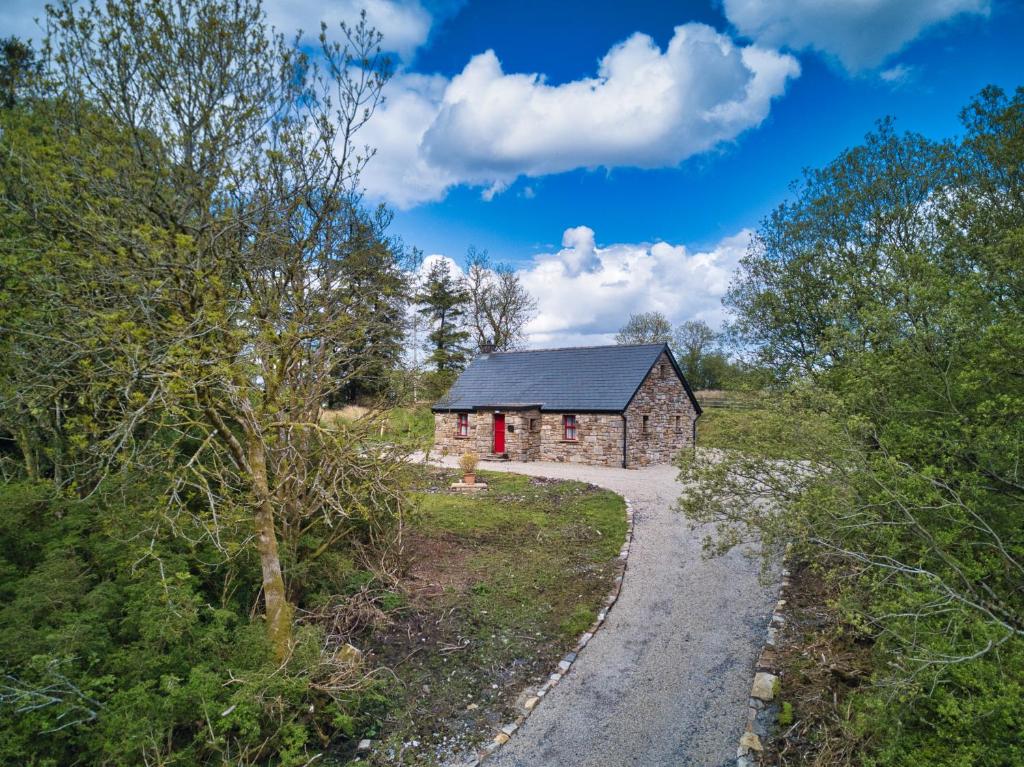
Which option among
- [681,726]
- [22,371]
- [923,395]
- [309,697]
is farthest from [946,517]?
[22,371]

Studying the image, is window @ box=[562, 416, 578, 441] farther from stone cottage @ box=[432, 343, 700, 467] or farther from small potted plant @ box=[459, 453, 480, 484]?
small potted plant @ box=[459, 453, 480, 484]

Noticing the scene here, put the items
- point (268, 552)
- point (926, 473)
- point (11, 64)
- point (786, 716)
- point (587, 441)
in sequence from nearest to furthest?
point (926, 473) → point (786, 716) → point (268, 552) → point (11, 64) → point (587, 441)

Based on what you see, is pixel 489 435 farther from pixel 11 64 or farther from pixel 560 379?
pixel 11 64

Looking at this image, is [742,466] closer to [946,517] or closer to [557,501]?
[946,517]

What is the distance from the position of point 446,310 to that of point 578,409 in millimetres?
19833

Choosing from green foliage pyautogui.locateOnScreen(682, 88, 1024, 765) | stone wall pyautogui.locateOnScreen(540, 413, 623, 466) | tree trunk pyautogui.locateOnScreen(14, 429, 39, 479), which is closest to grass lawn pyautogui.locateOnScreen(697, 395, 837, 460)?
green foliage pyautogui.locateOnScreen(682, 88, 1024, 765)

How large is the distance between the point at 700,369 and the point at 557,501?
108 feet

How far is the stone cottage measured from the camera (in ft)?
68.4

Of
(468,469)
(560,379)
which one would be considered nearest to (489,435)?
(560,379)

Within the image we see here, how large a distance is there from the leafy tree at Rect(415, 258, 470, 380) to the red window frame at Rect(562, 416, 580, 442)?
1669cm

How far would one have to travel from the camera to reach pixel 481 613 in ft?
26.0

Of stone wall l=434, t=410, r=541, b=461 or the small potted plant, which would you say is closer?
the small potted plant

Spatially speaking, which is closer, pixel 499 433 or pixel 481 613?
pixel 481 613

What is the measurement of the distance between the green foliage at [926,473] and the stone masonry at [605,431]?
12086 millimetres
